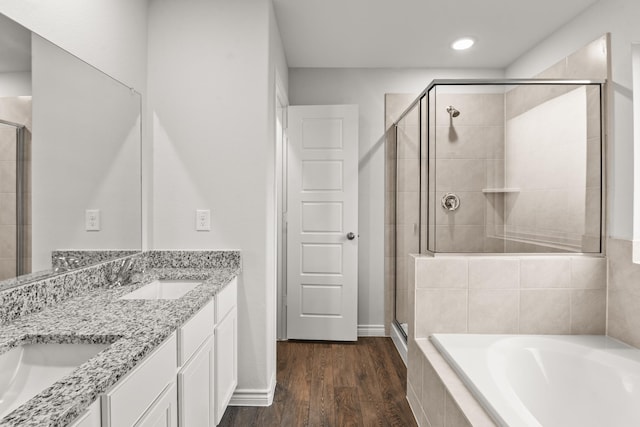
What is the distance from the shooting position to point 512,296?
2.19 metres

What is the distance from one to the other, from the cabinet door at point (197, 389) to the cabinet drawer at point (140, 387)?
13 centimetres

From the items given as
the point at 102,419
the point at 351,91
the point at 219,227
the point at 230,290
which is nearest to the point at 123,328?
the point at 102,419

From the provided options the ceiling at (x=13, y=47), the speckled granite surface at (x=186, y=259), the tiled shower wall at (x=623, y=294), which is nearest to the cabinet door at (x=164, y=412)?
the speckled granite surface at (x=186, y=259)

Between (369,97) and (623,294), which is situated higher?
(369,97)

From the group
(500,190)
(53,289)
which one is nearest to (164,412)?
(53,289)

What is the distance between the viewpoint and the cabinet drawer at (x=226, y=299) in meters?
1.86

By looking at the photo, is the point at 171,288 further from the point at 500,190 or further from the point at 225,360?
the point at 500,190

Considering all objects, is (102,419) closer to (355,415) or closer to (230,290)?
(230,290)

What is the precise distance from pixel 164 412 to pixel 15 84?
121 cm

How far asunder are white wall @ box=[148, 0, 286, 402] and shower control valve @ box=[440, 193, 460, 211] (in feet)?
3.50

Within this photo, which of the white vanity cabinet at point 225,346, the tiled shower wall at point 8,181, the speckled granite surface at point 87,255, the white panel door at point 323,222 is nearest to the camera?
the tiled shower wall at point 8,181

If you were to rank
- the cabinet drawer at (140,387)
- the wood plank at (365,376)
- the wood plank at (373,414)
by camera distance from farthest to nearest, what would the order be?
the wood plank at (365,376), the wood plank at (373,414), the cabinet drawer at (140,387)

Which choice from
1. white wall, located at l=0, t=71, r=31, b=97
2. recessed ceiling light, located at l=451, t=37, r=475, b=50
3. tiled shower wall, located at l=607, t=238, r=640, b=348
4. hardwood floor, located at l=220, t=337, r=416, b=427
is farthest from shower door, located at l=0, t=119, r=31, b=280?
recessed ceiling light, located at l=451, t=37, r=475, b=50

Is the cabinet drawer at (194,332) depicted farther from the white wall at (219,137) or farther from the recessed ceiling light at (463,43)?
the recessed ceiling light at (463,43)
